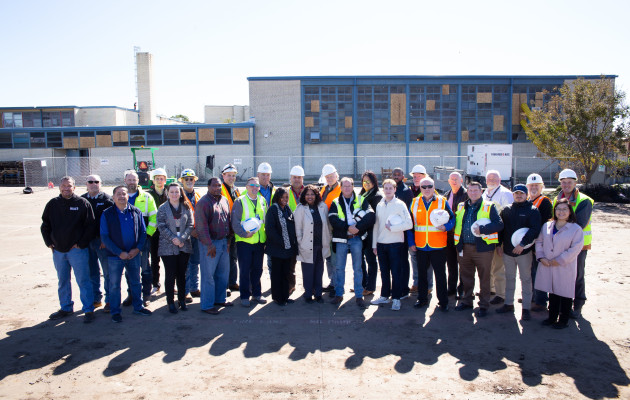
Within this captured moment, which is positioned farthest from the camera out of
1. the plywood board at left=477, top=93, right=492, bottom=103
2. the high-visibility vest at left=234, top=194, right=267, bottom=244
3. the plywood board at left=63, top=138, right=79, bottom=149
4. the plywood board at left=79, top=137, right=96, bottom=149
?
the plywood board at left=63, top=138, right=79, bottom=149

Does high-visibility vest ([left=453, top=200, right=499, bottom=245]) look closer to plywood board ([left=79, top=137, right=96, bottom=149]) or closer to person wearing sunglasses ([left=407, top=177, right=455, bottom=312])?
person wearing sunglasses ([left=407, top=177, right=455, bottom=312])

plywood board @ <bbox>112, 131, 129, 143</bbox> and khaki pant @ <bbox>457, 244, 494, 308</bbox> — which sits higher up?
plywood board @ <bbox>112, 131, 129, 143</bbox>

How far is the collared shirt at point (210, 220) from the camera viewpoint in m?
5.92

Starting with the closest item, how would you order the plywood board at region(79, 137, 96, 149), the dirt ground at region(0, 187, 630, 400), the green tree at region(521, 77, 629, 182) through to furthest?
the dirt ground at region(0, 187, 630, 400) → the green tree at region(521, 77, 629, 182) → the plywood board at region(79, 137, 96, 149)

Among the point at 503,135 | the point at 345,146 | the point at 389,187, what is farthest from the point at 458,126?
the point at 389,187

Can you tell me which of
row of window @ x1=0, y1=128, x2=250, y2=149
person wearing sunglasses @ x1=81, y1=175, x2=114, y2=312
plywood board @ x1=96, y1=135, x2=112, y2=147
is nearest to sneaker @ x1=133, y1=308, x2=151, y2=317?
person wearing sunglasses @ x1=81, y1=175, x2=114, y2=312

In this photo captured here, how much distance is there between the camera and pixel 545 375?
430 cm

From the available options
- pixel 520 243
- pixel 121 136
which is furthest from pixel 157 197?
pixel 121 136

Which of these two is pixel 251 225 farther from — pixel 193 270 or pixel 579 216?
pixel 579 216

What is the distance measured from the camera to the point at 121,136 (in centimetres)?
3253

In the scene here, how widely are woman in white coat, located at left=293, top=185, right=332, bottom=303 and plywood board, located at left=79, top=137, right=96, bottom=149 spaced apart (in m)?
31.4

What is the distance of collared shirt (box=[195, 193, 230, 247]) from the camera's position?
5.92m

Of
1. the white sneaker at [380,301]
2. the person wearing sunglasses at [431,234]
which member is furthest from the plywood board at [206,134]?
the person wearing sunglasses at [431,234]

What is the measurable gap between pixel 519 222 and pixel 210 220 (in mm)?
4095
